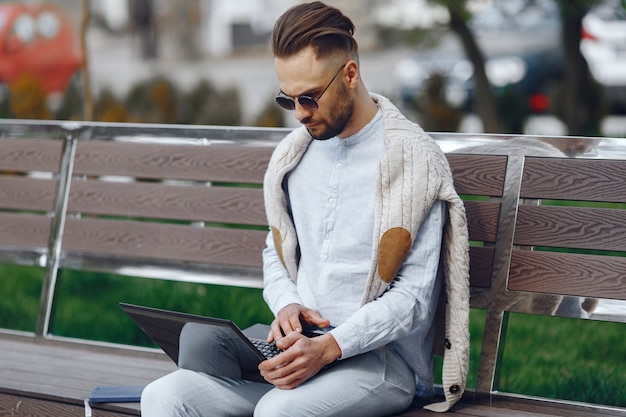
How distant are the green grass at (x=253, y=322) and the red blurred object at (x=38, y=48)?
30.6 feet

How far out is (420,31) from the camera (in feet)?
32.0

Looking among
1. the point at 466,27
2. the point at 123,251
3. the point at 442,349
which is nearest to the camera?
the point at 442,349

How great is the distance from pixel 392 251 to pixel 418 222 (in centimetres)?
12

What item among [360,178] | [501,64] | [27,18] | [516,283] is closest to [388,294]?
[360,178]

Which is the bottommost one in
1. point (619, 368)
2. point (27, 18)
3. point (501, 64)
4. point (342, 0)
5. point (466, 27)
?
point (619, 368)

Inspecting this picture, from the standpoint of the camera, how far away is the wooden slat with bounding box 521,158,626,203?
351cm

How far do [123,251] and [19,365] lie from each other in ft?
2.21

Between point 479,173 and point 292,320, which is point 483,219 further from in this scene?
point 292,320

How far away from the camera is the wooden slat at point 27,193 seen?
15.0 feet

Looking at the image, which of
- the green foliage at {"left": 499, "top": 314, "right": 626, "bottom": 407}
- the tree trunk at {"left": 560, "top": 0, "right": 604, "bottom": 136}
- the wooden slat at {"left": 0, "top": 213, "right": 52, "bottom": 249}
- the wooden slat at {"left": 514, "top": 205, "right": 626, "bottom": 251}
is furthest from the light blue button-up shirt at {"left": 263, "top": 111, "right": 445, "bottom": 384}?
the tree trunk at {"left": 560, "top": 0, "right": 604, "bottom": 136}

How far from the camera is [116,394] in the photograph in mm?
3445

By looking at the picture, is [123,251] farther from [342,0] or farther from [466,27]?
[342,0]

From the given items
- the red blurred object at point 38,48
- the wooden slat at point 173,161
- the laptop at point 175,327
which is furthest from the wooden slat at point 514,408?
the red blurred object at point 38,48

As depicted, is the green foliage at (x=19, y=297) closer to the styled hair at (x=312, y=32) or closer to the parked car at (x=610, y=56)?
the styled hair at (x=312, y=32)
